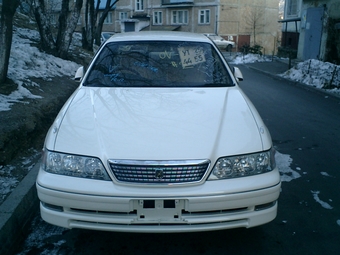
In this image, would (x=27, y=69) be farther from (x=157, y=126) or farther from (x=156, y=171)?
(x=156, y=171)

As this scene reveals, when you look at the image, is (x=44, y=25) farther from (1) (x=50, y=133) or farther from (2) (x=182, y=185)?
(2) (x=182, y=185)

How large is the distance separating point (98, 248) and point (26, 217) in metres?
0.86

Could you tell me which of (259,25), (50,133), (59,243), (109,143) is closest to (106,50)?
(50,133)

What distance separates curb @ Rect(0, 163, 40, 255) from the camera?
2783mm

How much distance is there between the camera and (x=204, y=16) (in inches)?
1623


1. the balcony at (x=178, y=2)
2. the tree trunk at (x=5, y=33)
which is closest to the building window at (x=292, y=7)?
the balcony at (x=178, y=2)

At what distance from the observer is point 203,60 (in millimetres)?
4102

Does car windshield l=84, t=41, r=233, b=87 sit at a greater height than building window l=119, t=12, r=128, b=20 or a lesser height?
lesser

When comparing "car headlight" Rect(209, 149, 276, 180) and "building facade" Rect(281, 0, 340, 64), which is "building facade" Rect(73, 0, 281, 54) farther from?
"car headlight" Rect(209, 149, 276, 180)

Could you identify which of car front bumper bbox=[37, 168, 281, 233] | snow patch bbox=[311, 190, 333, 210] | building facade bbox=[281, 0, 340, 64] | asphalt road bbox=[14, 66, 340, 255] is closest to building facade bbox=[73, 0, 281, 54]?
building facade bbox=[281, 0, 340, 64]

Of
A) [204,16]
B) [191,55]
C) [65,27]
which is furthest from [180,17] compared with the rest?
[191,55]

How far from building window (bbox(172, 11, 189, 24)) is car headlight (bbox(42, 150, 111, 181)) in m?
42.7

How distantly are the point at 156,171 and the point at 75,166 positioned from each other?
0.61m

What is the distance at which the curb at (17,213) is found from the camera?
2.78 metres
